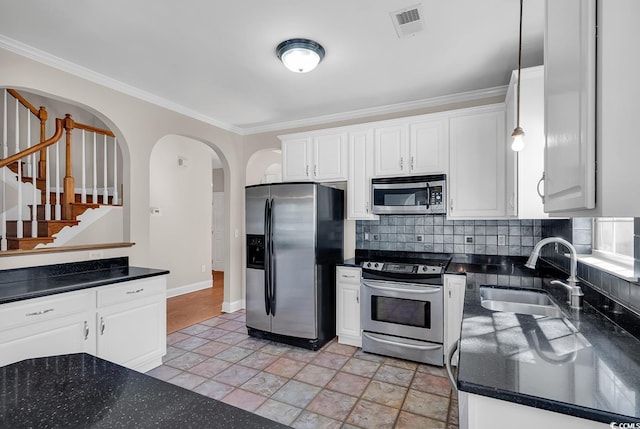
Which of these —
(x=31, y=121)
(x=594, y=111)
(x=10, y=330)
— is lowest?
(x=10, y=330)

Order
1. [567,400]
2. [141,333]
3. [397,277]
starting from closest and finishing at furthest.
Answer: [567,400]
[141,333]
[397,277]

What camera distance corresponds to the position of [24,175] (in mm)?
3521

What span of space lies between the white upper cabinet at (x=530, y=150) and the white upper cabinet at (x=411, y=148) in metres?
0.78

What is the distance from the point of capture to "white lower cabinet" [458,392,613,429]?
864 mm

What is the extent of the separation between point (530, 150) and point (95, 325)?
→ 3365 millimetres

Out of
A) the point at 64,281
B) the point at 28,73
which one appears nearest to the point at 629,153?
the point at 64,281

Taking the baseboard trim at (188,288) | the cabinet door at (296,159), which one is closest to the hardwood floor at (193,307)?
the baseboard trim at (188,288)

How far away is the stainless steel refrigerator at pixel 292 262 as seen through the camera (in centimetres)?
324

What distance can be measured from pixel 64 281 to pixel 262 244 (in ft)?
5.55

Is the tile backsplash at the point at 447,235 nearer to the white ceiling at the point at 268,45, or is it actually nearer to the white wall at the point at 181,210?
the white ceiling at the point at 268,45

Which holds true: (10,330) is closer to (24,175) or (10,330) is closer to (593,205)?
(24,175)

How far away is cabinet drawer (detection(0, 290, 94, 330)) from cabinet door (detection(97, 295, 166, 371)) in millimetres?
163

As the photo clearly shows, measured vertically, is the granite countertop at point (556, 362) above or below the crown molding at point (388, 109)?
below

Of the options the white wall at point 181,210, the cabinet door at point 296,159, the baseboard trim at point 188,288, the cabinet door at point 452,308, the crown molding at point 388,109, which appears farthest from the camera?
the baseboard trim at point 188,288
